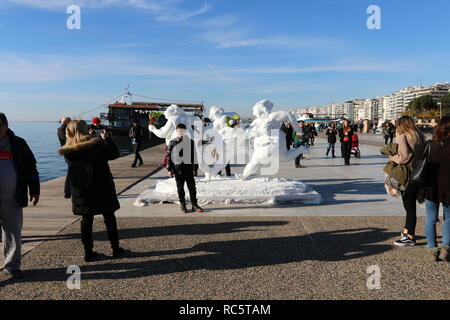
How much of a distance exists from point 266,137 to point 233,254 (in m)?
3.50

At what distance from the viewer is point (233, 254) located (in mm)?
4203

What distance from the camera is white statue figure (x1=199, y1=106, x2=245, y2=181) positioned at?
801 centimetres

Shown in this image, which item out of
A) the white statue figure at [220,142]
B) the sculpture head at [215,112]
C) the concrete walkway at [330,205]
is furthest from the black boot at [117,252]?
the sculpture head at [215,112]

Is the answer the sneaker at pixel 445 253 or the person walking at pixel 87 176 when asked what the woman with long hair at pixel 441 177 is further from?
the person walking at pixel 87 176

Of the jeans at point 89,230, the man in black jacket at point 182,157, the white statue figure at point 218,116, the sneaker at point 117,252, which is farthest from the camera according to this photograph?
the white statue figure at point 218,116

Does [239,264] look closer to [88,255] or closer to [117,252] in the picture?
[117,252]

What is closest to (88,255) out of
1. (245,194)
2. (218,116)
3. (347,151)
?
(245,194)

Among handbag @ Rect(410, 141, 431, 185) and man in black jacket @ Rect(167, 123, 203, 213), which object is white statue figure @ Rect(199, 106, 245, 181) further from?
handbag @ Rect(410, 141, 431, 185)

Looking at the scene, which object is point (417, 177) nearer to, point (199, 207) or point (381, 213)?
point (381, 213)

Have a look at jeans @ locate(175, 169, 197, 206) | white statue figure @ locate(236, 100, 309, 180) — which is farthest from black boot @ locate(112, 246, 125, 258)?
white statue figure @ locate(236, 100, 309, 180)

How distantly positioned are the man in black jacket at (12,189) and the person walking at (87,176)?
42cm

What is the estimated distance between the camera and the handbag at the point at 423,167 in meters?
3.95
